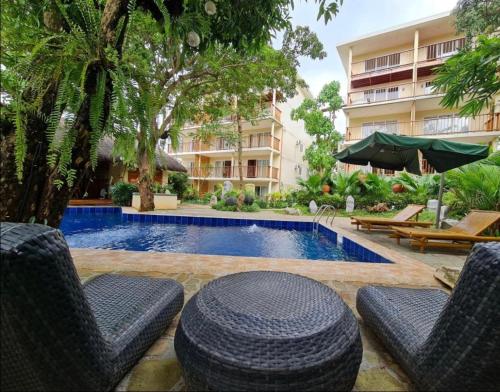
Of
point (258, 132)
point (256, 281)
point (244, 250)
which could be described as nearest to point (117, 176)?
point (258, 132)

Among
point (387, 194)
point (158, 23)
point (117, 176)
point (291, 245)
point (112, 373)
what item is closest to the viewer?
point (112, 373)

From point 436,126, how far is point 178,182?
1793cm

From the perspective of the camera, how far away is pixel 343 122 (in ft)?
67.1

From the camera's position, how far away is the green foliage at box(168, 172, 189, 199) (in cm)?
1745

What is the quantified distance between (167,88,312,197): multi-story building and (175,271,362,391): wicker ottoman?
19289mm

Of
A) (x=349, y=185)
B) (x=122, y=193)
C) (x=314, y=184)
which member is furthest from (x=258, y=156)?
(x=122, y=193)

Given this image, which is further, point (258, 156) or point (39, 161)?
point (258, 156)

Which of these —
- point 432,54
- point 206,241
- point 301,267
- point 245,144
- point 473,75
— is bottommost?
point 206,241

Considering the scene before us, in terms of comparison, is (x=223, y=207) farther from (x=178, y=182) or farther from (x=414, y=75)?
(x=414, y=75)

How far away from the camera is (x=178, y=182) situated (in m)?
17.6

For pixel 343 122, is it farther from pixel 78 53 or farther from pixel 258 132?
pixel 78 53

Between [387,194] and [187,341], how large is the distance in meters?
14.0

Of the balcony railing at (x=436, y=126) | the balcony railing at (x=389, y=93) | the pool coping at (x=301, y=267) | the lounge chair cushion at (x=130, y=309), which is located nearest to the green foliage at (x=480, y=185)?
the pool coping at (x=301, y=267)

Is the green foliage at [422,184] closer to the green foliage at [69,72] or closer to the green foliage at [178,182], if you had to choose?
the green foliage at [178,182]
